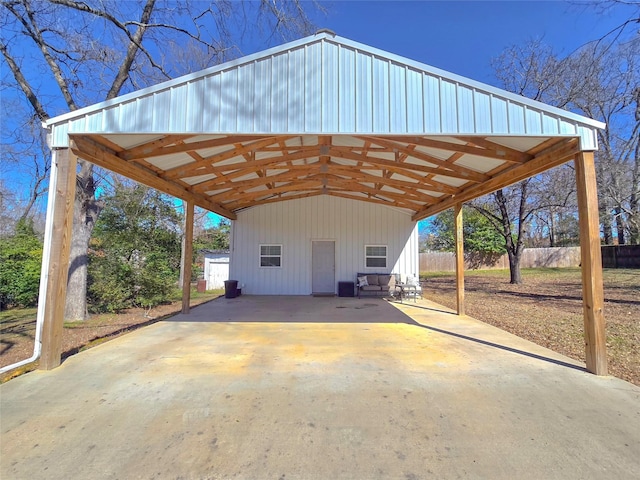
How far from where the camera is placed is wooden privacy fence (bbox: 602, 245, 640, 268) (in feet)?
64.1

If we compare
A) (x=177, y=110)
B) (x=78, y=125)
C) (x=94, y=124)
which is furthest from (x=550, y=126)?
(x=78, y=125)

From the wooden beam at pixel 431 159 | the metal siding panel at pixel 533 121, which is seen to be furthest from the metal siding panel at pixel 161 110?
the metal siding panel at pixel 533 121

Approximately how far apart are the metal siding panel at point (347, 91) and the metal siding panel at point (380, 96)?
0.90 feet

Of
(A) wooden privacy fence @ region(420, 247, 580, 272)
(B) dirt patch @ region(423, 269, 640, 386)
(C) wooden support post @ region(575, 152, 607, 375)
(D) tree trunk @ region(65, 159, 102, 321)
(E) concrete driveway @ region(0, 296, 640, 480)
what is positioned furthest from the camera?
(A) wooden privacy fence @ region(420, 247, 580, 272)

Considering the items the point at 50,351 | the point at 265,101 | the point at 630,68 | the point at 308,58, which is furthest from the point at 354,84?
the point at 630,68

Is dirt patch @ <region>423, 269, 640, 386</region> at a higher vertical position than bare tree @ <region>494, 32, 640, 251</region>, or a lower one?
lower

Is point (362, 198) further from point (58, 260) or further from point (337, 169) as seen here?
point (58, 260)

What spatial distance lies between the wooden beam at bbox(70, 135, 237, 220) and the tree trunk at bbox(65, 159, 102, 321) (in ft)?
8.75

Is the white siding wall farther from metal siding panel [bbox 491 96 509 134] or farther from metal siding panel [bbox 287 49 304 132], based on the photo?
metal siding panel [bbox 491 96 509 134]

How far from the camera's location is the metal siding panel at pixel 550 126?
4.01m

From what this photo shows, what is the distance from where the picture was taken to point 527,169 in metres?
5.00

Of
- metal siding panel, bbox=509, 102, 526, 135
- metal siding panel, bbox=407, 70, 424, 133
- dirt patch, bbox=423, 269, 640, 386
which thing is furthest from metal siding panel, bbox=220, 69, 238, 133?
dirt patch, bbox=423, 269, 640, 386

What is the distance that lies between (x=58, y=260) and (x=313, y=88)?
380 centimetres

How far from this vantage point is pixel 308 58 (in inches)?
170
